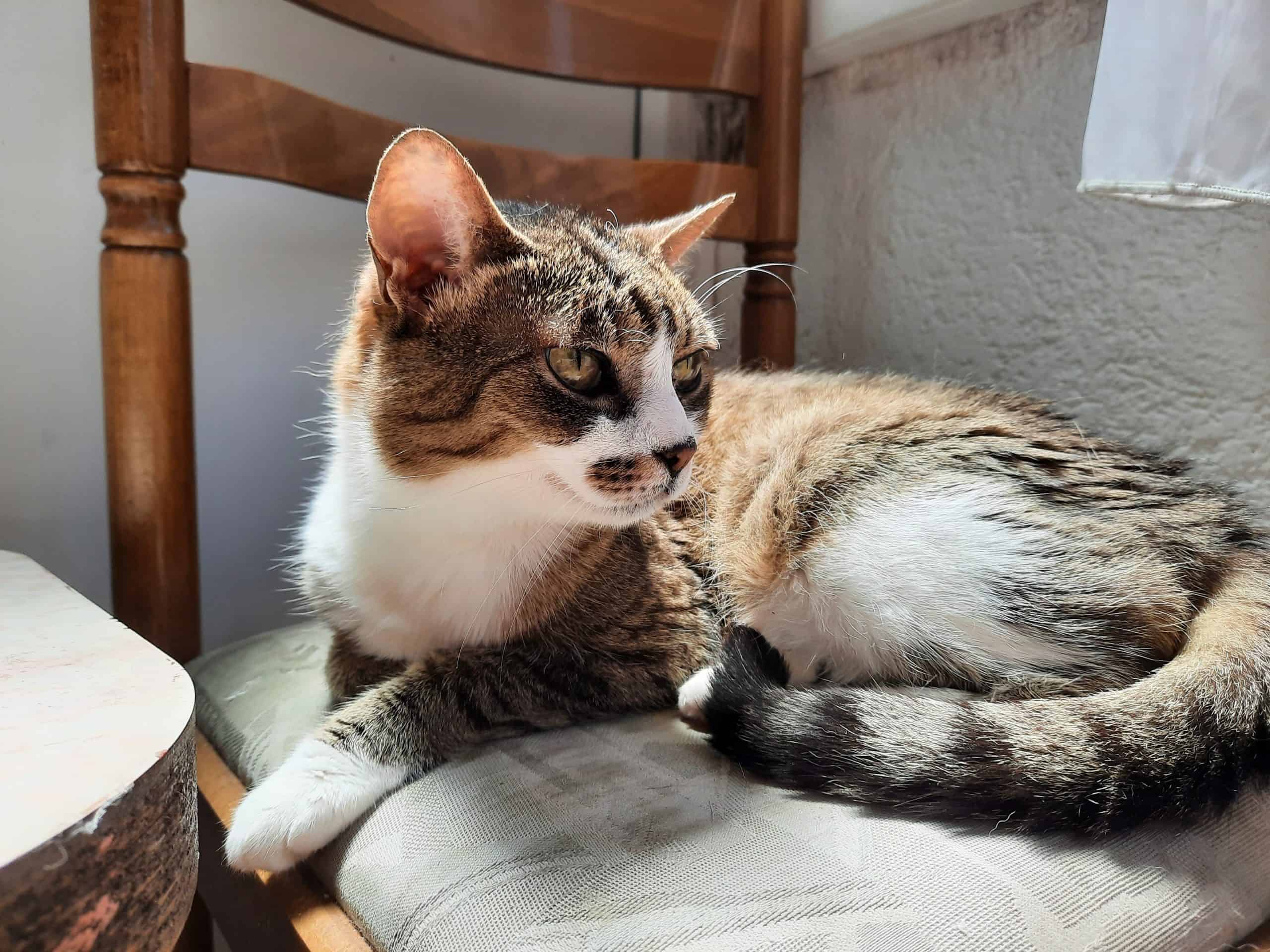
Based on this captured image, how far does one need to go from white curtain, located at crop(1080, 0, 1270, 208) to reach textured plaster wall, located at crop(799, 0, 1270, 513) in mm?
243

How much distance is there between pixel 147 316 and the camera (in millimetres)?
885

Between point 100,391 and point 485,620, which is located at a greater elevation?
point 100,391

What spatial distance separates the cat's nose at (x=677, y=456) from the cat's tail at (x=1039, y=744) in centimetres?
20

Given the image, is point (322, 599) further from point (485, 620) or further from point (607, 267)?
point (607, 267)

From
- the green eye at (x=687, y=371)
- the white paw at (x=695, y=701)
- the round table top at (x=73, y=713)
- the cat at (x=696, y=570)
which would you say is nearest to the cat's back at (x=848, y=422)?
the cat at (x=696, y=570)

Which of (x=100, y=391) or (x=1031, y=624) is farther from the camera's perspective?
(x=100, y=391)

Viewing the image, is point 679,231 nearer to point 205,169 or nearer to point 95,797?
point 205,169

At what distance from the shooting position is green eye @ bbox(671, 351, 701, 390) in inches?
33.5

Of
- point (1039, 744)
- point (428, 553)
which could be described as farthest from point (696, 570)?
point (1039, 744)

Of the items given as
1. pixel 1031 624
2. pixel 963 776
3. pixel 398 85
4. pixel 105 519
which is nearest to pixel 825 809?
pixel 963 776

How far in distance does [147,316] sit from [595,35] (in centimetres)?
76

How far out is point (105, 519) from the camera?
121 centimetres

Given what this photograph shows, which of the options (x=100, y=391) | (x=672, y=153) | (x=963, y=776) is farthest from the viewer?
(x=672, y=153)

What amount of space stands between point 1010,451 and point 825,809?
45 centimetres
